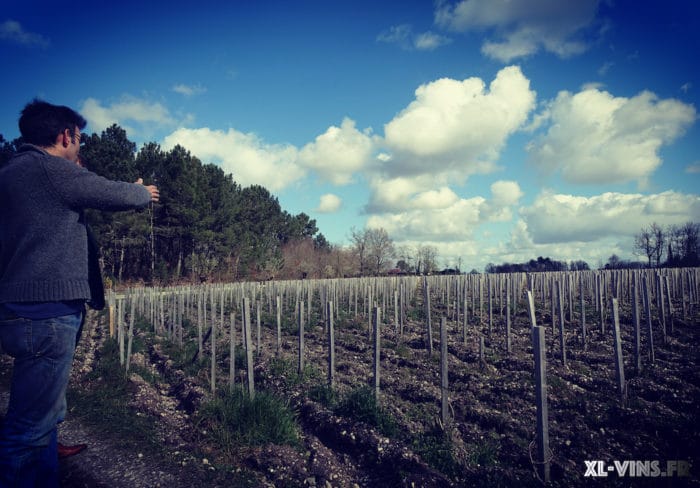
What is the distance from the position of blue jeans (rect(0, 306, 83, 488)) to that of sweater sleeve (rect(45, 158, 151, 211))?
0.65 metres

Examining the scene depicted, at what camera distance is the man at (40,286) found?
1.83 meters

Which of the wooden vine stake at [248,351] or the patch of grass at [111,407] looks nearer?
the patch of grass at [111,407]

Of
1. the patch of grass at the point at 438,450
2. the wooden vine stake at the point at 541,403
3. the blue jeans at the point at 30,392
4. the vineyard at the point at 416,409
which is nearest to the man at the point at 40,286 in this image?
the blue jeans at the point at 30,392

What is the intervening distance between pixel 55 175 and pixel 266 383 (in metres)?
6.29

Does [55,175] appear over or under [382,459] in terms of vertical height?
over

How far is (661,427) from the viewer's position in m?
5.03

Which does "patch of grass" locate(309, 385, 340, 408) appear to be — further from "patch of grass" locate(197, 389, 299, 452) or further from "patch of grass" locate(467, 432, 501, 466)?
"patch of grass" locate(467, 432, 501, 466)

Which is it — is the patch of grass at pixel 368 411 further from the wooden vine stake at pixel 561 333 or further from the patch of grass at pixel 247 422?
the wooden vine stake at pixel 561 333

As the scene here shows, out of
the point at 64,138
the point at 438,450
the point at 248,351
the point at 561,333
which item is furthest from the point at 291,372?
the point at 64,138

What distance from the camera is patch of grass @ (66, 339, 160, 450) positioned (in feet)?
15.5

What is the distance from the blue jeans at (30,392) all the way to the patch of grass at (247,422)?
9.03 ft

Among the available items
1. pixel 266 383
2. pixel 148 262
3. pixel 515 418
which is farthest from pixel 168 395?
pixel 148 262

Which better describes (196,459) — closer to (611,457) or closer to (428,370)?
(611,457)

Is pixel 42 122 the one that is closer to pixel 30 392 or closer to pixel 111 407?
pixel 30 392
